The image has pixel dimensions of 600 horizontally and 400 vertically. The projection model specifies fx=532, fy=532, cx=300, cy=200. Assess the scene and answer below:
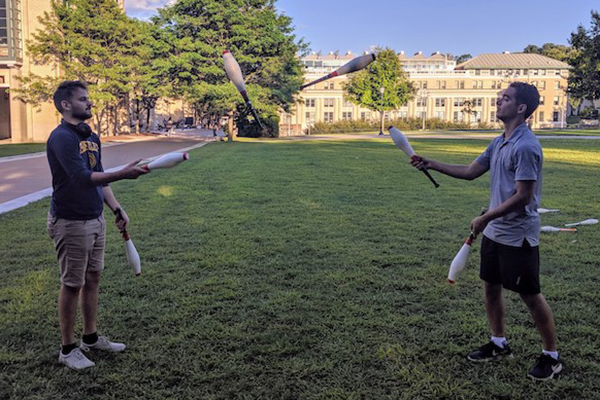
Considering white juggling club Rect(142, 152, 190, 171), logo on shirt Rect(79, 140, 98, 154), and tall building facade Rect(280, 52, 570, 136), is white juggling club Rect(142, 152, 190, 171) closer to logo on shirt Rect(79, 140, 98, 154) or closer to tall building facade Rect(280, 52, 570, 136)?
logo on shirt Rect(79, 140, 98, 154)

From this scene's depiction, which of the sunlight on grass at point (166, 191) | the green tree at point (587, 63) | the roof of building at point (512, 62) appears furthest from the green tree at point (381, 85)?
the roof of building at point (512, 62)

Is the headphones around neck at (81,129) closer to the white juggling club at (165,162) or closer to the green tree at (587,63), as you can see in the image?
the white juggling club at (165,162)

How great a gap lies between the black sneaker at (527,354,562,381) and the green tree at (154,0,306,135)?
93.3ft

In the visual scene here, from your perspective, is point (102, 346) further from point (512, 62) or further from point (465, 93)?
point (512, 62)

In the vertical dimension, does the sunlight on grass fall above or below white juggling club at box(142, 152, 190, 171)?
below

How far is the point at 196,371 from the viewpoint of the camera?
3676 mm

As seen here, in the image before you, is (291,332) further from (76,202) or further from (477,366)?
(76,202)

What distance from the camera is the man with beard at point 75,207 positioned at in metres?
3.37

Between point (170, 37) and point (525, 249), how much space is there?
109 feet

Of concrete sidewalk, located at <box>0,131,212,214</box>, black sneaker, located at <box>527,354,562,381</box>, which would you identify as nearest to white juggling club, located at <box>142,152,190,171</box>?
black sneaker, located at <box>527,354,562,381</box>

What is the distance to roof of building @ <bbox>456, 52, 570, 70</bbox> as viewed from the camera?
10569 centimetres

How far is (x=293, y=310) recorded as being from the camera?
482cm

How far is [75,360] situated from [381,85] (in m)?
59.3

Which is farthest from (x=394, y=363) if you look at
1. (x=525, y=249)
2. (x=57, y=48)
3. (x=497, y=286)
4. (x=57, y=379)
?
(x=57, y=48)
